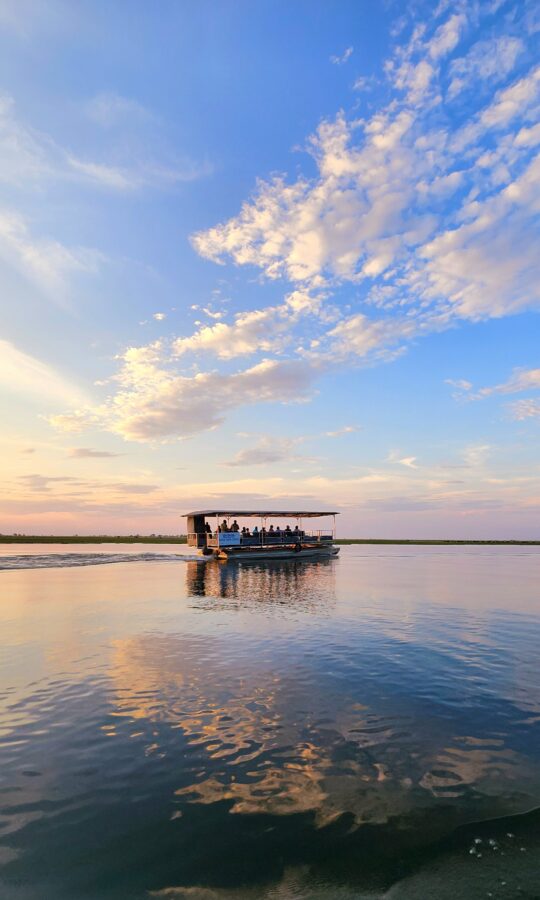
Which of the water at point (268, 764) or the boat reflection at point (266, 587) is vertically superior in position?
the water at point (268, 764)

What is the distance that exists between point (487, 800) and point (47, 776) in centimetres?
728

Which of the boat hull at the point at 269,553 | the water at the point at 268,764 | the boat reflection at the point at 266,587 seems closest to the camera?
the water at the point at 268,764

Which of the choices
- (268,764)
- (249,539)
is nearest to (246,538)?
(249,539)

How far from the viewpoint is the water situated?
5.40 m

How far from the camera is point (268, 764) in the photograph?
26.2 ft

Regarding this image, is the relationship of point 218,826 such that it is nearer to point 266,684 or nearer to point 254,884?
point 254,884

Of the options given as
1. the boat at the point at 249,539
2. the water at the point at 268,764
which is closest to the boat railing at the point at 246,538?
the boat at the point at 249,539

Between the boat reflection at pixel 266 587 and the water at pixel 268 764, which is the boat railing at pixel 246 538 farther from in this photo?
the water at pixel 268 764

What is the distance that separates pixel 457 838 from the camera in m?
6.02

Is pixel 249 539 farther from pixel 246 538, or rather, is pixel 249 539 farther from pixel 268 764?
pixel 268 764

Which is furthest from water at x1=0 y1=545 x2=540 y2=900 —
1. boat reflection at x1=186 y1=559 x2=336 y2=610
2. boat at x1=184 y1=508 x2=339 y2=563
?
boat at x1=184 y1=508 x2=339 y2=563

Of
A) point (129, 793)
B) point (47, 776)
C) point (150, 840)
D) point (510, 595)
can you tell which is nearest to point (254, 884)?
point (150, 840)

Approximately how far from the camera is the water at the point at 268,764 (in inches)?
213

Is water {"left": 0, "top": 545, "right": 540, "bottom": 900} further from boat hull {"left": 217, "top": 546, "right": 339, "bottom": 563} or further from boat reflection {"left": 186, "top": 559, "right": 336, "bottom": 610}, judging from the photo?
boat hull {"left": 217, "top": 546, "right": 339, "bottom": 563}
